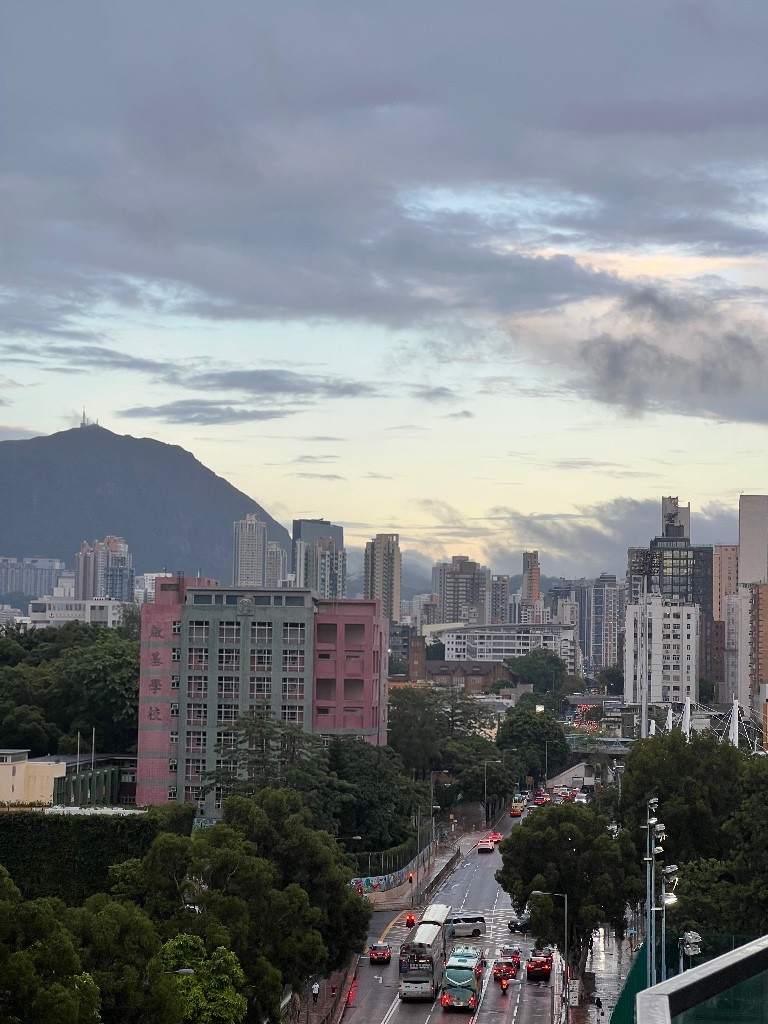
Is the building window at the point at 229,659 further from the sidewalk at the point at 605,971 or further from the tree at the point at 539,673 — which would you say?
the tree at the point at 539,673

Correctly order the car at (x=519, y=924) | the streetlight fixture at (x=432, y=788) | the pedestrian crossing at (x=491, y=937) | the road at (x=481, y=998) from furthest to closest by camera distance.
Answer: the streetlight fixture at (x=432, y=788)
the car at (x=519, y=924)
the pedestrian crossing at (x=491, y=937)
the road at (x=481, y=998)

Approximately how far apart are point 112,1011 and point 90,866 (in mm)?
20079

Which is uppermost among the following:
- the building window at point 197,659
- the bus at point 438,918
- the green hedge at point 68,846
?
the building window at point 197,659

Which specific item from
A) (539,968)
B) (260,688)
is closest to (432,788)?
(260,688)

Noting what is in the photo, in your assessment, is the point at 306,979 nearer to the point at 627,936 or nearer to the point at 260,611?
the point at 627,936

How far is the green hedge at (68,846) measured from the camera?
51000 mm

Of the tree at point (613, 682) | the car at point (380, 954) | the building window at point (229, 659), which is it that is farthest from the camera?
the tree at point (613, 682)

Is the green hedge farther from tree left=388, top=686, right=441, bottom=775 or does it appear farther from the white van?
tree left=388, top=686, right=441, bottom=775

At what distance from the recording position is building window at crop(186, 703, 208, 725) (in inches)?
2901

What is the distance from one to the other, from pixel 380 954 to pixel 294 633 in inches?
958

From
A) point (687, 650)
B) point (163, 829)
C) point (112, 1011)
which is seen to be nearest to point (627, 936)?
point (163, 829)

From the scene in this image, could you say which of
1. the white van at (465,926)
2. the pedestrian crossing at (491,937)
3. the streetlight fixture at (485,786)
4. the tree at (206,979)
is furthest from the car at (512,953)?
the streetlight fixture at (485,786)

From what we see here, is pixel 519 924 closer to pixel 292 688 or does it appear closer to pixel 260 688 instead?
pixel 292 688

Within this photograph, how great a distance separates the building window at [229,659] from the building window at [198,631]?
3.21 feet
